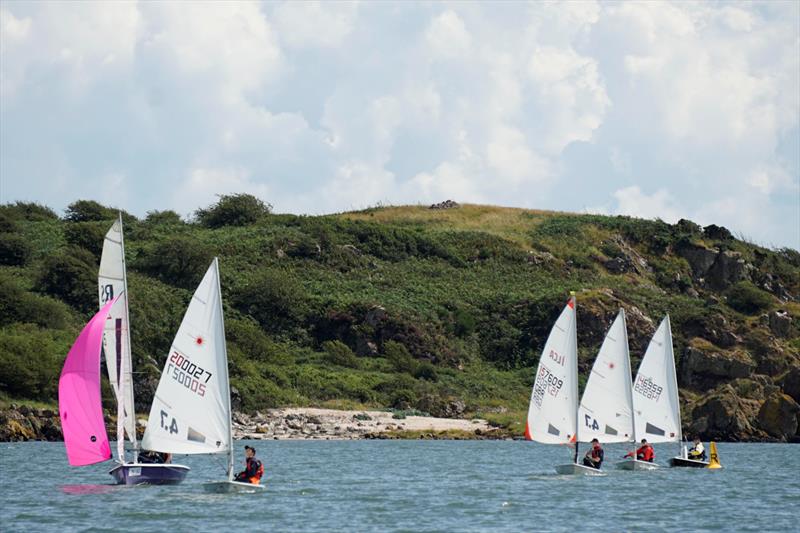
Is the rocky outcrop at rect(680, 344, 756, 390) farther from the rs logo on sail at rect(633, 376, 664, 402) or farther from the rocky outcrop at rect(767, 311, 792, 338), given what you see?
the rs logo on sail at rect(633, 376, 664, 402)

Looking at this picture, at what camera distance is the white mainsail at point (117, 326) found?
36.6m

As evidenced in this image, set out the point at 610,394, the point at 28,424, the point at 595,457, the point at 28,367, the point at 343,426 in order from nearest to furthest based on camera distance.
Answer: the point at 595,457 < the point at 610,394 < the point at 28,424 < the point at 28,367 < the point at 343,426

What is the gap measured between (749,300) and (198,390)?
83873 millimetres

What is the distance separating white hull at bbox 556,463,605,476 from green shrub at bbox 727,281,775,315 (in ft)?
220

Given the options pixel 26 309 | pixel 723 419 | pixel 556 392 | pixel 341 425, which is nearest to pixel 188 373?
pixel 556 392

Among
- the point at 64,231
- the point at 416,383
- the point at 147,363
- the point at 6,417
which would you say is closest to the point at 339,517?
the point at 6,417

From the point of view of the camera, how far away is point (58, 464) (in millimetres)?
52062

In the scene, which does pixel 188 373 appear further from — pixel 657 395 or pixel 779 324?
pixel 779 324

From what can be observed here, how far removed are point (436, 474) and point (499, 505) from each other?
11.2 metres

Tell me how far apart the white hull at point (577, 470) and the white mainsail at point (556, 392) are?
1945mm

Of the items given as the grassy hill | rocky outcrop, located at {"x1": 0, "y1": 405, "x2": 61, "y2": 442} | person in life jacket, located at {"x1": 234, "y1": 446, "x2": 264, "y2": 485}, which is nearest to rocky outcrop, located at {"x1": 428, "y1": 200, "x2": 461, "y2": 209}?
the grassy hill

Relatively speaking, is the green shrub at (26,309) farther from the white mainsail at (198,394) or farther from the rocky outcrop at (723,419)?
the white mainsail at (198,394)

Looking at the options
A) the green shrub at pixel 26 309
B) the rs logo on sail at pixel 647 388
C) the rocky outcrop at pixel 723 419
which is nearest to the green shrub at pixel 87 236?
the green shrub at pixel 26 309

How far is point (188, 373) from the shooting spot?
3553cm
